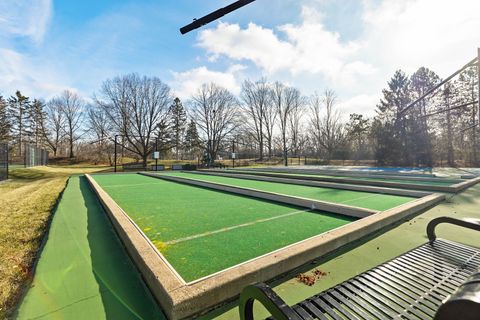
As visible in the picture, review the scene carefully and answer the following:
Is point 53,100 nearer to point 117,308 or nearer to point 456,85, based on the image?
point 117,308

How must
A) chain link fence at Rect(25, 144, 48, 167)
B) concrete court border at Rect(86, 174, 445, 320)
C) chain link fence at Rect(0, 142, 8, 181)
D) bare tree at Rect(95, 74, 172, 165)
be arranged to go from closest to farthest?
concrete court border at Rect(86, 174, 445, 320)
chain link fence at Rect(0, 142, 8, 181)
chain link fence at Rect(25, 144, 48, 167)
bare tree at Rect(95, 74, 172, 165)

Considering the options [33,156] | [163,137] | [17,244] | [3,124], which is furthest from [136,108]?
[17,244]

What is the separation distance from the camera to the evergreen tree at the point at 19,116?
3891 cm

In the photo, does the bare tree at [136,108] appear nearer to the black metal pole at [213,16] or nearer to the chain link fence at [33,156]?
the chain link fence at [33,156]

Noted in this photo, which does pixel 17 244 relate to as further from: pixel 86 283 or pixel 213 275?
pixel 213 275

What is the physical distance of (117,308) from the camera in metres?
1.94

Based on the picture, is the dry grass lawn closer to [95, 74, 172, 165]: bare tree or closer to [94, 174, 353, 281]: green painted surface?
[94, 174, 353, 281]: green painted surface

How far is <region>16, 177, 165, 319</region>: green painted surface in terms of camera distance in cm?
190

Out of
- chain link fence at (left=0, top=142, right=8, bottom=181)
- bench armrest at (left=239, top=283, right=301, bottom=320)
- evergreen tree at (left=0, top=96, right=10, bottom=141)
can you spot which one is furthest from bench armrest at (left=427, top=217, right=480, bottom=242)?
evergreen tree at (left=0, top=96, right=10, bottom=141)

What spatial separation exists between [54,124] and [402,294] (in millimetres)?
58366

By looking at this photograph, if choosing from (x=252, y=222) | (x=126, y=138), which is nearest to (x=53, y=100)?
(x=126, y=138)

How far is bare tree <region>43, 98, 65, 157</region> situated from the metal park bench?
57.5 metres

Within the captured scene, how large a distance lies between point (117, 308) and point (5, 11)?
5.57 m

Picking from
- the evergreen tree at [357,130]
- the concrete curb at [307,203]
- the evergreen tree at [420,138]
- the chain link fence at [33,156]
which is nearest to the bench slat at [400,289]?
the concrete curb at [307,203]
